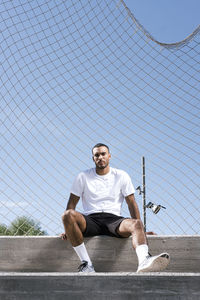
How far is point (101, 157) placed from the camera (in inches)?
122

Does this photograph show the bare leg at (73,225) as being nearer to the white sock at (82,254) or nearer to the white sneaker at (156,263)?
the white sock at (82,254)

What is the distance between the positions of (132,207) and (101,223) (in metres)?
0.27

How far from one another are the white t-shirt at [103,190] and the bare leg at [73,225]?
9.3 inches

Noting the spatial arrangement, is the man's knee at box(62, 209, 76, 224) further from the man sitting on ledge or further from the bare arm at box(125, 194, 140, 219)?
the bare arm at box(125, 194, 140, 219)

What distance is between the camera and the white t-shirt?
3.04 m

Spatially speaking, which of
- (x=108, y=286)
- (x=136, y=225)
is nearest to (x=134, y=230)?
(x=136, y=225)

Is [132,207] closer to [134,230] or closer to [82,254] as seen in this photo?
[134,230]

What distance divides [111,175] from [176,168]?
175 cm

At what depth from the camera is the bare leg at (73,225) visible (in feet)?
8.97

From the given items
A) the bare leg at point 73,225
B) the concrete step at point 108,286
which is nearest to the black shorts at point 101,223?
the bare leg at point 73,225

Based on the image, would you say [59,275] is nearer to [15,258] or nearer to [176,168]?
[15,258]

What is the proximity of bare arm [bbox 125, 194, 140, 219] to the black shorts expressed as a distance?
0.12 m

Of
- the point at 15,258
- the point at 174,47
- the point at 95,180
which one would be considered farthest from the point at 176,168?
the point at 15,258

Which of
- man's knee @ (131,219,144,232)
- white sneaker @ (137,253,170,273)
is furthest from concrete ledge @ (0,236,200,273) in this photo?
white sneaker @ (137,253,170,273)
